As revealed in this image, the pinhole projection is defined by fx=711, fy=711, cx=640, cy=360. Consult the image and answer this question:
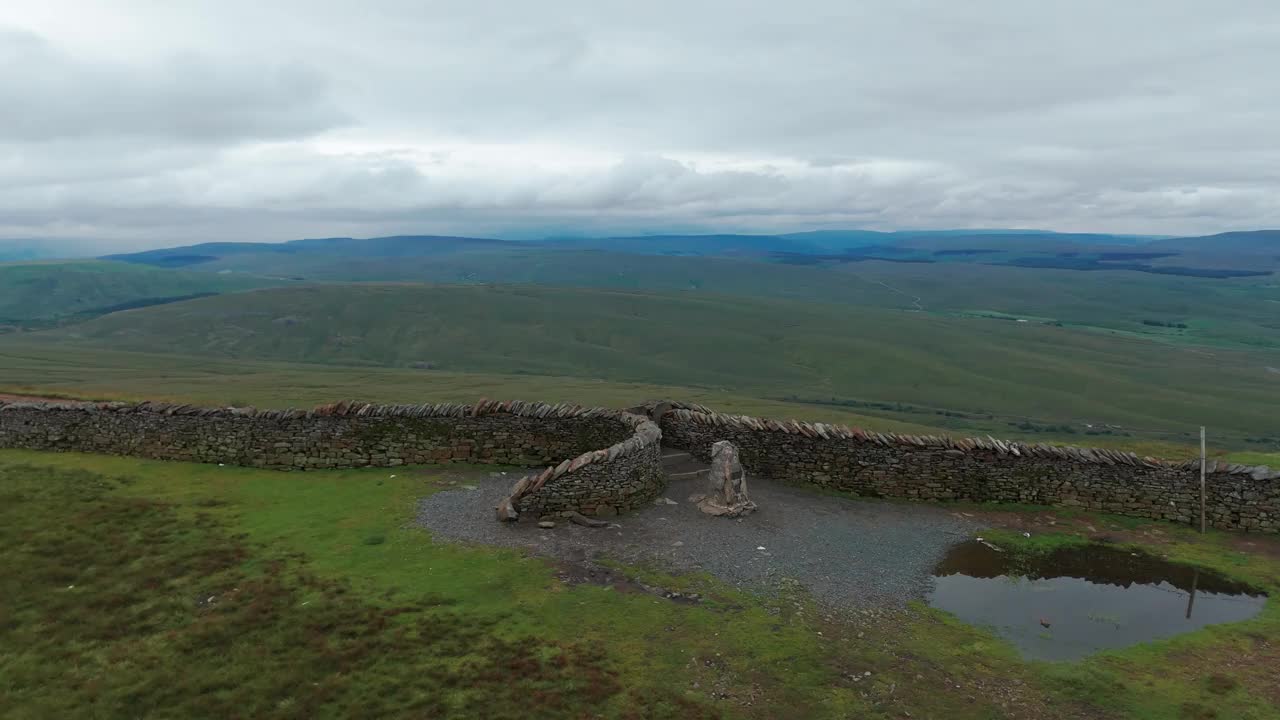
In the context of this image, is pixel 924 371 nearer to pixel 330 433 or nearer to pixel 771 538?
pixel 771 538

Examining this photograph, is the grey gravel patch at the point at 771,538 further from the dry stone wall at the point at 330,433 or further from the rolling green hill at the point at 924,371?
the rolling green hill at the point at 924,371

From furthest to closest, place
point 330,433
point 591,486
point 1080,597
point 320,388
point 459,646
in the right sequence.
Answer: point 320,388 < point 330,433 < point 591,486 < point 1080,597 < point 459,646

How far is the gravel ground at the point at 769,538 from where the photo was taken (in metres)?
15.3

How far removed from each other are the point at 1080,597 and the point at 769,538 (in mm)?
6584

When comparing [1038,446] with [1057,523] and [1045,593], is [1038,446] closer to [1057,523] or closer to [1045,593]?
[1057,523]

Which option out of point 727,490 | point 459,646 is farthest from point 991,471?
point 459,646

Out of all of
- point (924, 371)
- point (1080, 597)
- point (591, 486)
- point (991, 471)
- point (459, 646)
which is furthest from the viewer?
point (924, 371)

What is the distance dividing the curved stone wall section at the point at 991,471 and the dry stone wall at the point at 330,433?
4.10 meters

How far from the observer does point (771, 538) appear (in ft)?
57.0

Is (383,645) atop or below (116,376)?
atop

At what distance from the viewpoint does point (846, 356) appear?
182 meters

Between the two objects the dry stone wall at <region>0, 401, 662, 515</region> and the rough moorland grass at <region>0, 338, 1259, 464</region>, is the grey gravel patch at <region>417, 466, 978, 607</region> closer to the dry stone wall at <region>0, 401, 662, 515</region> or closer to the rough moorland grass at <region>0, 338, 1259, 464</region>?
the dry stone wall at <region>0, 401, 662, 515</region>

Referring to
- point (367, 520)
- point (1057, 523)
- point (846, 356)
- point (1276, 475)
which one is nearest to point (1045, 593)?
point (1057, 523)

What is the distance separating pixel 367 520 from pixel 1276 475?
2311 cm
